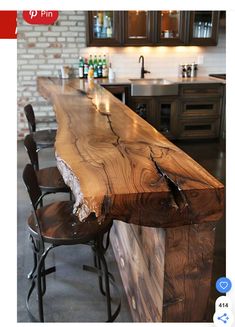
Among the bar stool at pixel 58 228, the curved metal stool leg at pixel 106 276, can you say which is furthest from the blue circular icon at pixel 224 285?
the curved metal stool leg at pixel 106 276

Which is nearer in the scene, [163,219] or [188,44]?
[163,219]

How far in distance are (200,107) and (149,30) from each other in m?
1.04

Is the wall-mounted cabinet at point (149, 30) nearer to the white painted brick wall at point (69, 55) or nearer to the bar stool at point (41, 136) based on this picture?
the white painted brick wall at point (69, 55)

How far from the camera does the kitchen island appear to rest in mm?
947

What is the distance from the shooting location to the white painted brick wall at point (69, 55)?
4309mm

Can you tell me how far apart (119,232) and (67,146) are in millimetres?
765

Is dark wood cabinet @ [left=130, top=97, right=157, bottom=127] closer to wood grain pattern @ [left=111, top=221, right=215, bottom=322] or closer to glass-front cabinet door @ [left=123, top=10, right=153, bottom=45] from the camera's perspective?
glass-front cabinet door @ [left=123, top=10, right=153, bottom=45]

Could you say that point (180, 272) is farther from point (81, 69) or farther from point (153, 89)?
point (81, 69)

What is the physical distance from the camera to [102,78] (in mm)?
4438

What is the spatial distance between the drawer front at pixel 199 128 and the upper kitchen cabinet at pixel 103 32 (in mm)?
1201

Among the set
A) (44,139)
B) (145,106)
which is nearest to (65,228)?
(44,139)
